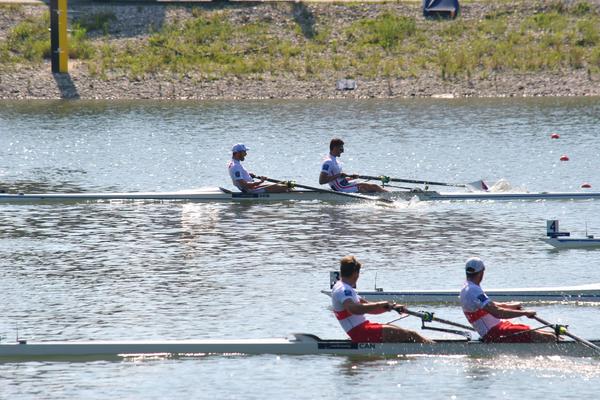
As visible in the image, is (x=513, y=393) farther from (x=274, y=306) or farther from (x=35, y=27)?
(x=35, y=27)

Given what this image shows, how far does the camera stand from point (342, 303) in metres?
20.1

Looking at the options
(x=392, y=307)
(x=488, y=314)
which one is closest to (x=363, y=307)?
(x=392, y=307)

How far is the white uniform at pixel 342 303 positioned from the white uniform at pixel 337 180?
14.2 metres

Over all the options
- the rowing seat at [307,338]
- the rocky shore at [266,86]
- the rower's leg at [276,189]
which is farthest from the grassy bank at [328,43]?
the rowing seat at [307,338]

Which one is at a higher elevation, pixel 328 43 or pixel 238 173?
pixel 328 43

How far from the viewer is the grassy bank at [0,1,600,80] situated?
215ft

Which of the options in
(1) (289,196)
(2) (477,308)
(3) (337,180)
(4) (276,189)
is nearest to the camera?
(2) (477,308)

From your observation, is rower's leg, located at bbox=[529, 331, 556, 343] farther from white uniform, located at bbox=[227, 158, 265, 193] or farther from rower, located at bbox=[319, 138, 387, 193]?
white uniform, located at bbox=[227, 158, 265, 193]

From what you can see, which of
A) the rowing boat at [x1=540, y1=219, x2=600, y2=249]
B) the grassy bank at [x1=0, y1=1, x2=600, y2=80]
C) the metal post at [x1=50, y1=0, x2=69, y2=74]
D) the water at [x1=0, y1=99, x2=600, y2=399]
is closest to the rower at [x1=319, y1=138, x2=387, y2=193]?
the water at [x1=0, y1=99, x2=600, y2=399]

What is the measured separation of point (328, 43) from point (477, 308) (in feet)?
161

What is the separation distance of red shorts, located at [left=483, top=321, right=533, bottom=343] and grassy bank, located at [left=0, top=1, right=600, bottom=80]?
45.2 m

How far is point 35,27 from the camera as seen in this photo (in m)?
69.2

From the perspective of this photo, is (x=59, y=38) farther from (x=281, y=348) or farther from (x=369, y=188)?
(x=281, y=348)

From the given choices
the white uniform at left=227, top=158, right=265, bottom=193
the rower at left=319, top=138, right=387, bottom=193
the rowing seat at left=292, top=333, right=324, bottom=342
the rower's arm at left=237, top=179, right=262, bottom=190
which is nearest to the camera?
the rowing seat at left=292, top=333, right=324, bottom=342
